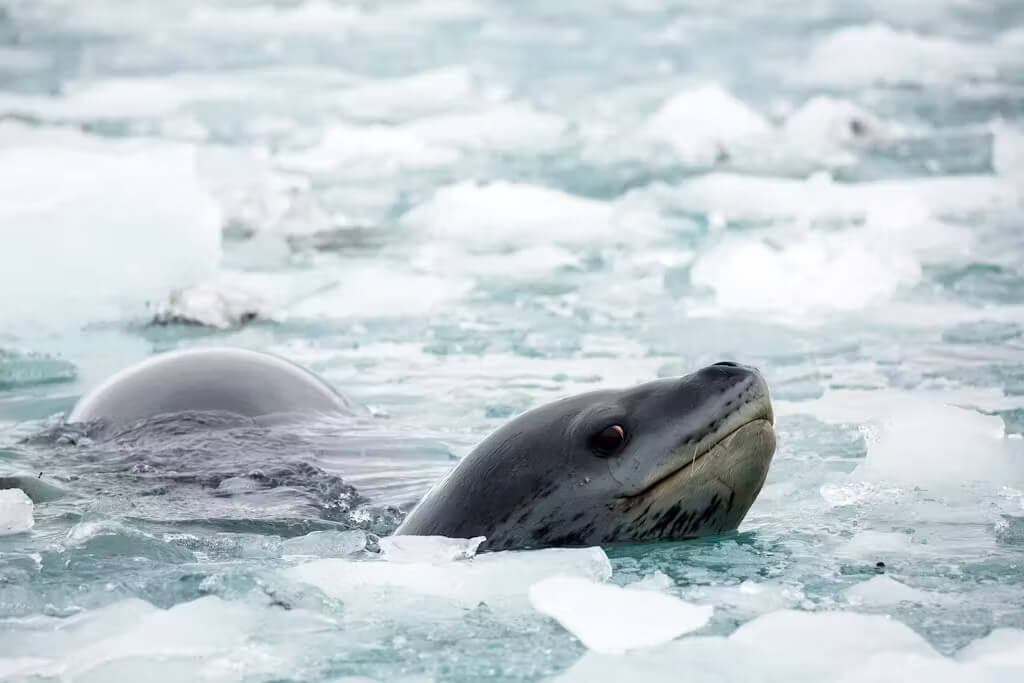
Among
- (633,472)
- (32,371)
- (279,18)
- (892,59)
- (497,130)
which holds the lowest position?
(32,371)

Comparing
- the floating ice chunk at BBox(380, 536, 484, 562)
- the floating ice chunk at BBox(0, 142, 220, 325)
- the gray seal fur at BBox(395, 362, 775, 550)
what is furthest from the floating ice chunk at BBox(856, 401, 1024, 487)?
the floating ice chunk at BBox(0, 142, 220, 325)

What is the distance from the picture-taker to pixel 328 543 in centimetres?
391

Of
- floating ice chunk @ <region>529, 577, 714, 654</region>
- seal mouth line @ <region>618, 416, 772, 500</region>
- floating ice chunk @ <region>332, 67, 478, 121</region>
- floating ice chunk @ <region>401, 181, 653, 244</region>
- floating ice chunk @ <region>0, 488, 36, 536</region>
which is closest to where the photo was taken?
floating ice chunk @ <region>529, 577, 714, 654</region>

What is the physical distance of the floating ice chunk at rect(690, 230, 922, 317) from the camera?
8039 mm

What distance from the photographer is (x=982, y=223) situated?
383 inches

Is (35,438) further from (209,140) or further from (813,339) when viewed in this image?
(209,140)

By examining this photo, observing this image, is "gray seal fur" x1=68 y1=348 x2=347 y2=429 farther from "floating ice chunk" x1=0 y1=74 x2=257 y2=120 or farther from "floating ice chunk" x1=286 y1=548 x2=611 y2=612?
"floating ice chunk" x1=0 y1=74 x2=257 y2=120

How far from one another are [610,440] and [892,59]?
515 inches

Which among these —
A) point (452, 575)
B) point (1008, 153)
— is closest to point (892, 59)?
point (1008, 153)

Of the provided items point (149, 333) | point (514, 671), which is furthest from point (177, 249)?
point (514, 671)

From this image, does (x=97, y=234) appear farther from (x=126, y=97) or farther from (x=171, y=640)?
(x=126, y=97)

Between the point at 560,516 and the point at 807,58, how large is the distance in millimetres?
13553

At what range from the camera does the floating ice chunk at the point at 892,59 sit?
1545 centimetres

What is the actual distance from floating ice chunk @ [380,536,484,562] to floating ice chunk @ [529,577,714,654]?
0.94ft
